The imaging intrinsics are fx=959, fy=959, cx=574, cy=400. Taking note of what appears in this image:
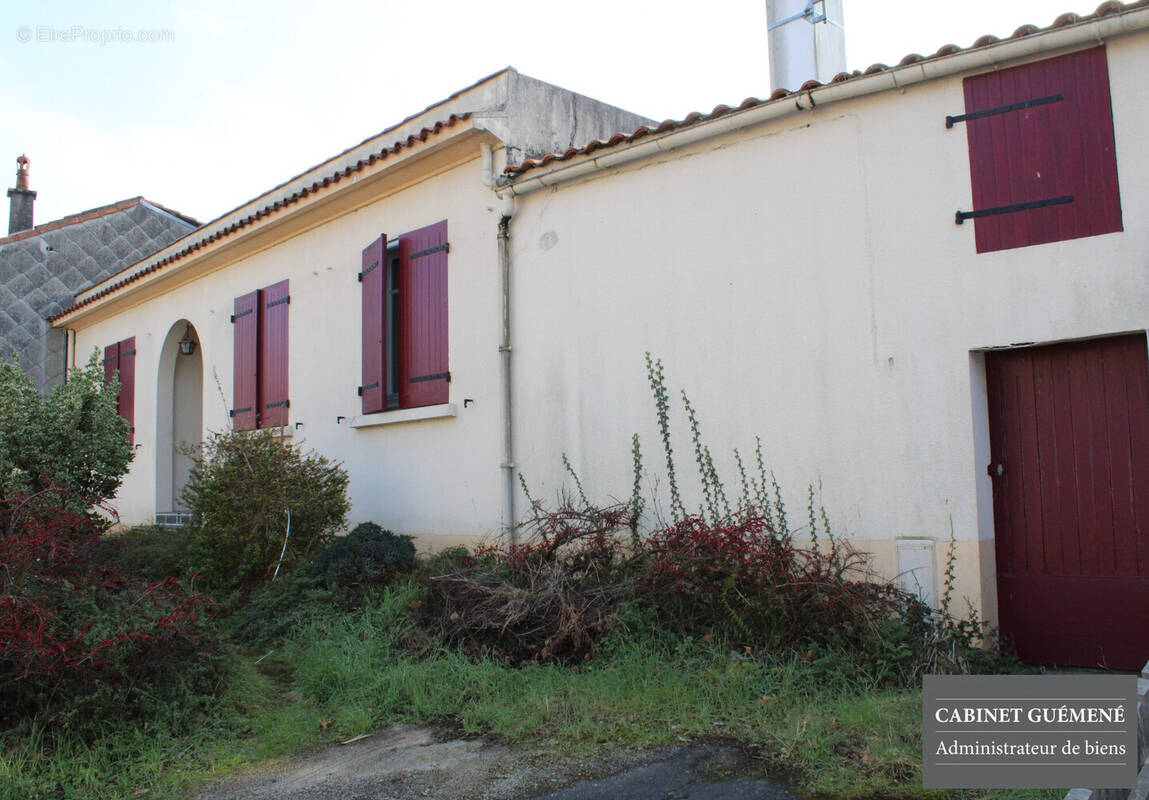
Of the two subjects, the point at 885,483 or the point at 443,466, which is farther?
the point at 443,466

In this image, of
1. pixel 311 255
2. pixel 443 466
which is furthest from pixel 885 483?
pixel 311 255

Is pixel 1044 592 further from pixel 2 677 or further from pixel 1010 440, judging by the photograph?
pixel 2 677

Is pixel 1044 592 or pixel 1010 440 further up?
pixel 1010 440

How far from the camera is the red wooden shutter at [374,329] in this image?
29.0ft

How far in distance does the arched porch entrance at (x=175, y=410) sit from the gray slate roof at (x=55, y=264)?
2.94m

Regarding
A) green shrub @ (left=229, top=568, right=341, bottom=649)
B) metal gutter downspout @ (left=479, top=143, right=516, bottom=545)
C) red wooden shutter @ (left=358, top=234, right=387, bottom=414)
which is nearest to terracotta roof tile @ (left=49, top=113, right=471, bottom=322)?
metal gutter downspout @ (left=479, top=143, right=516, bottom=545)

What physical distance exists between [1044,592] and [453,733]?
333 cm

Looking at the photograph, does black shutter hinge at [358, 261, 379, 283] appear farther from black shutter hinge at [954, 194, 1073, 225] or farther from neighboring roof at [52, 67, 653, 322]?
black shutter hinge at [954, 194, 1073, 225]

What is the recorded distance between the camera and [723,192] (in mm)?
6551

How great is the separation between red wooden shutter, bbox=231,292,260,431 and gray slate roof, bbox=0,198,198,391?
222 inches

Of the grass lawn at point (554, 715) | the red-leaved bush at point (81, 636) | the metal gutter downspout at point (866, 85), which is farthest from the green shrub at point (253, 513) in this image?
the metal gutter downspout at point (866, 85)

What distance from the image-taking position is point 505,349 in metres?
7.80

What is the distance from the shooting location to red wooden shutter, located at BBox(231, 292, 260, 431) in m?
11.0

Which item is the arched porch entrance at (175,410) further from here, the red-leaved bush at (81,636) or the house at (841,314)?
the red-leaved bush at (81,636)
